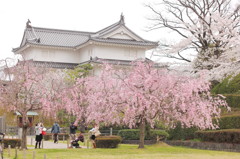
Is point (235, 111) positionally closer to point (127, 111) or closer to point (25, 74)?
point (127, 111)

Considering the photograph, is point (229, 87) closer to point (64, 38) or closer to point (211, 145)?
point (211, 145)

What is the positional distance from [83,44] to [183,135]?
93.3ft

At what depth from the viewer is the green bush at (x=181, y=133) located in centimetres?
3184

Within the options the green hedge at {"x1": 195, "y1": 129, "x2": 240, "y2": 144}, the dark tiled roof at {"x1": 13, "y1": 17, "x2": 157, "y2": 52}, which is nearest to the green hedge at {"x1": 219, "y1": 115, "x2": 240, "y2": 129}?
the green hedge at {"x1": 195, "y1": 129, "x2": 240, "y2": 144}

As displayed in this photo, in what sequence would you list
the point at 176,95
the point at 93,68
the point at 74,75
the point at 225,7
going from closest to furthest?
the point at 176,95 < the point at 225,7 < the point at 74,75 < the point at 93,68

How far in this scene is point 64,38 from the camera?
62.2 m

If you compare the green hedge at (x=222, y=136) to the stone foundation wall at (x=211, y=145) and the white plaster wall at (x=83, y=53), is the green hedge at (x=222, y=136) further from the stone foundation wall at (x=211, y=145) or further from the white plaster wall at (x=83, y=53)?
the white plaster wall at (x=83, y=53)

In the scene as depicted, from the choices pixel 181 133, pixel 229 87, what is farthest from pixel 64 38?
pixel 181 133

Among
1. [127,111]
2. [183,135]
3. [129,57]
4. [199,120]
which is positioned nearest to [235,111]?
[183,135]

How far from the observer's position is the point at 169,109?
25.9 meters

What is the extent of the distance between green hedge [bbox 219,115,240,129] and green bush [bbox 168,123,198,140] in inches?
100

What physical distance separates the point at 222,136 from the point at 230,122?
2800mm

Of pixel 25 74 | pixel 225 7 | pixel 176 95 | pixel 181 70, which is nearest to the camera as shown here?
pixel 176 95

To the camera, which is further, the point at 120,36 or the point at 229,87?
the point at 120,36
